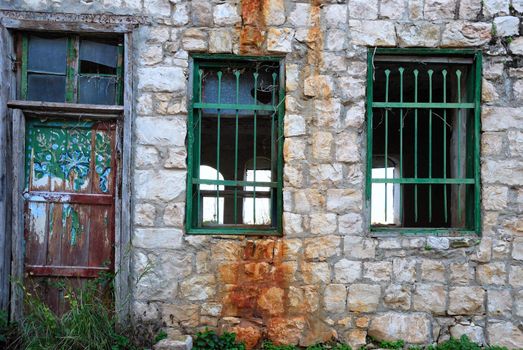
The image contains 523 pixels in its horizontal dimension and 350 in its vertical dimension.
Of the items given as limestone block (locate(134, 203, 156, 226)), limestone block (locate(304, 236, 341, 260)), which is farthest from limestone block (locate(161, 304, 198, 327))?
limestone block (locate(304, 236, 341, 260))

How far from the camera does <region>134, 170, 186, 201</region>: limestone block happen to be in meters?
4.60

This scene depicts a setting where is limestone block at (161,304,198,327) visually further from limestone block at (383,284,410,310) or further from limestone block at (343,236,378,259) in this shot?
limestone block at (383,284,410,310)

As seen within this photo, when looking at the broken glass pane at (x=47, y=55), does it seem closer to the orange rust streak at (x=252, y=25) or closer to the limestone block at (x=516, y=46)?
the orange rust streak at (x=252, y=25)

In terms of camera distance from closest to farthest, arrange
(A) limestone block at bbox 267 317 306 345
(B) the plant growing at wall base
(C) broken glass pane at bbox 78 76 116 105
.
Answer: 1. (B) the plant growing at wall base
2. (A) limestone block at bbox 267 317 306 345
3. (C) broken glass pane at bbox 78 76 116 105

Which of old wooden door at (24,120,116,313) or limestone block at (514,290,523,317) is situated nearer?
limestone block at (514,290,523,317)

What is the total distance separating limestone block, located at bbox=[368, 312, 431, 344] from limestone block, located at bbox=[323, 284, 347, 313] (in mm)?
298

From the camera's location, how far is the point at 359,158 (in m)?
→ 4.64

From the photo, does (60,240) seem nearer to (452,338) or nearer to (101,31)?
(101,31)

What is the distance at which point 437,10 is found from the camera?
4.68 meters

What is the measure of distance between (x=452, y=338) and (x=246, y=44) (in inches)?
120

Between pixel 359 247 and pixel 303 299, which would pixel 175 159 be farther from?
pixel 359 247

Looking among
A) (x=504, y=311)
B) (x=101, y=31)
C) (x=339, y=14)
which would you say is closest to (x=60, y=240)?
A: (x=101, y=31)

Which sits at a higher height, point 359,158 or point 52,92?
point 52,92

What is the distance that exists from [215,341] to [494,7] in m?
3.70
